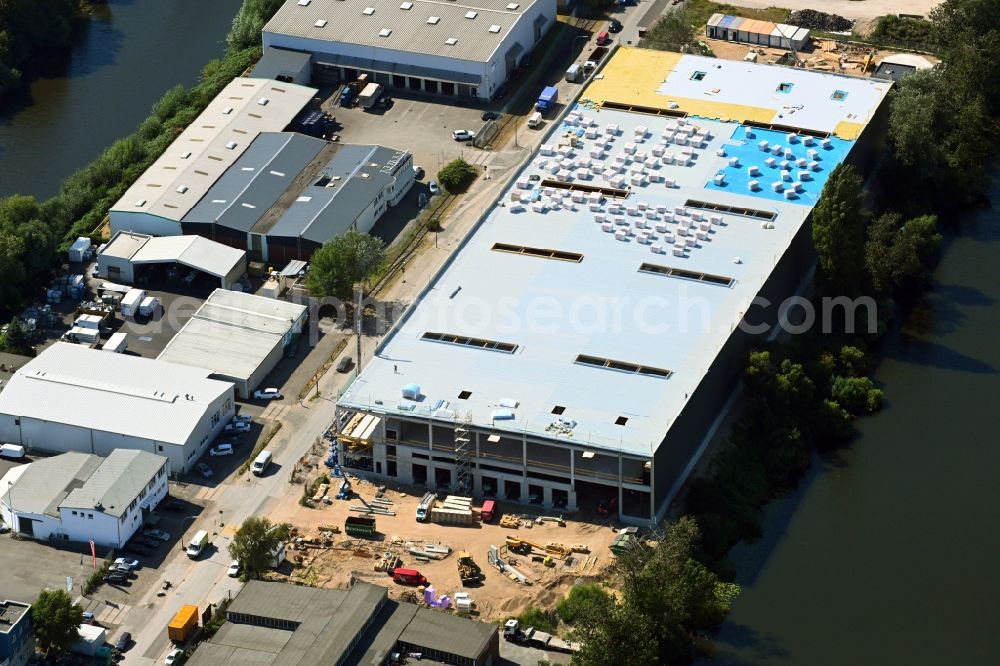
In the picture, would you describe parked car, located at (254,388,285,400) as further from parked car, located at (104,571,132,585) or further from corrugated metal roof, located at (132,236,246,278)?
parked car, located at (104,571,132,585)

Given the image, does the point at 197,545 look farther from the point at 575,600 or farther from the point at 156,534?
the point at 575,600

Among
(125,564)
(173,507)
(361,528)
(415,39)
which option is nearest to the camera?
(125,564)

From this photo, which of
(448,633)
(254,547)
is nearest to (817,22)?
→ (254,547)

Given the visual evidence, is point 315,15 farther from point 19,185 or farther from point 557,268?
point 557,268

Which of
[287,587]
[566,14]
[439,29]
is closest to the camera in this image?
[287,587]

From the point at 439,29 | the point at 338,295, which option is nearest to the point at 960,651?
the point at 338,295
